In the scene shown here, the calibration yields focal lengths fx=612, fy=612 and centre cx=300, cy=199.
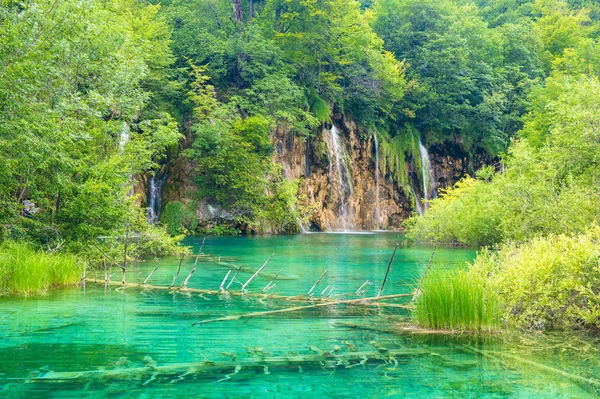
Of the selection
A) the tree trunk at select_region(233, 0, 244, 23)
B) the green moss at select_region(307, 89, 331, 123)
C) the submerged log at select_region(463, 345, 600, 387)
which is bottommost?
the submerged log at select_region(463, 345, 600, 387)

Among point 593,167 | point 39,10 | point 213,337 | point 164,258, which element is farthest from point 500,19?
point 213,337

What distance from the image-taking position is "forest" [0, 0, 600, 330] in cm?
1182

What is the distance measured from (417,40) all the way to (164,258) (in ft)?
128

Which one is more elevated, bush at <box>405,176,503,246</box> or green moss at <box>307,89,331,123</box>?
green moss at <box>307,89,331,123</box>

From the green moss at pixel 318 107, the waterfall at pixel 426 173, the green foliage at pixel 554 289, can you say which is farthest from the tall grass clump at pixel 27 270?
the waterfall at pixel 426 173

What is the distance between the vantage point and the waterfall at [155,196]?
113 ft

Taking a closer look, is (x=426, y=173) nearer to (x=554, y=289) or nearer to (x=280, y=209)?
(x=280, y=209)

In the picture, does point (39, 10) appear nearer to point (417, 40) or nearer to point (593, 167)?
point (593, 167)

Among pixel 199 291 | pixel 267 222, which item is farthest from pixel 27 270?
pixel 267 222

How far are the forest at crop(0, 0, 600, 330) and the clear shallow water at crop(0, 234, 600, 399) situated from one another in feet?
4.41

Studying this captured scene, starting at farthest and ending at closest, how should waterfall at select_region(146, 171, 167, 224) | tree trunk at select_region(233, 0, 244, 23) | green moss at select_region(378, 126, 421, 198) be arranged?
green moss at select_region(378, 126, 421, 198) < tree trunk at select_region(233, 0, 244, 23) < waterfall at select_region(146, 171, 167, 224)

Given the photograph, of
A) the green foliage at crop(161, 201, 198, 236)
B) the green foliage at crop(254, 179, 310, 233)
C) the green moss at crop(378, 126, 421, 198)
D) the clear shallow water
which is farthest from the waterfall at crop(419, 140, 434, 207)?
the clear shallow water

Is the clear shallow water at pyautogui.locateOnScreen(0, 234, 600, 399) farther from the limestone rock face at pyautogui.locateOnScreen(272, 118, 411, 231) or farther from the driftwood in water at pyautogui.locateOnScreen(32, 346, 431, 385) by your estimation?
the limestone rock face at pyautogui.locateOnScreen(272, 118, 411, 231)

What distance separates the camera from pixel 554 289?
344 inches
